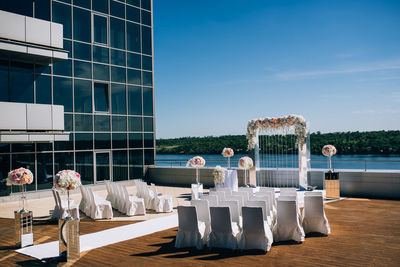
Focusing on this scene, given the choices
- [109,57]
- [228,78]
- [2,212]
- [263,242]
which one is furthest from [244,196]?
[228,78]

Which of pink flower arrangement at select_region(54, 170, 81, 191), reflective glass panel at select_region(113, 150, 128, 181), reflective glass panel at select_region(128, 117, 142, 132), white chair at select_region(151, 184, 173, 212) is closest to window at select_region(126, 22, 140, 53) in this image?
reflective glass panel at select_region(128, 117, 142, 132)

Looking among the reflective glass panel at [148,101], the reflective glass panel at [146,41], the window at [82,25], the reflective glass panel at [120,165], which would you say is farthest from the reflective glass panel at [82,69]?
the reflective glass panel at [120,165]

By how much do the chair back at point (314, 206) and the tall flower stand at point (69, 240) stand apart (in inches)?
225

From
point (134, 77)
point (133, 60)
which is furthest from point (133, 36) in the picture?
point (134, 77)

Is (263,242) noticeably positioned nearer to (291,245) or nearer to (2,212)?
(291,245)

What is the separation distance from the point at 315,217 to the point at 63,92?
14.6 m

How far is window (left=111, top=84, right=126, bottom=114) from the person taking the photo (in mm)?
21172

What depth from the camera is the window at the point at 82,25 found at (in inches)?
766

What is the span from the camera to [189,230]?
832 centimetres

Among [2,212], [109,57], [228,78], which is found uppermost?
[228,78]

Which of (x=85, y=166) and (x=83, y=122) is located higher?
(x=83, y=122)

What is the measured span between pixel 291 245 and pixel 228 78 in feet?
155

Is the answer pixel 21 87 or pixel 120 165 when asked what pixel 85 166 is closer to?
pixel 120 165

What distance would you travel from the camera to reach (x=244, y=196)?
33.6 feet
